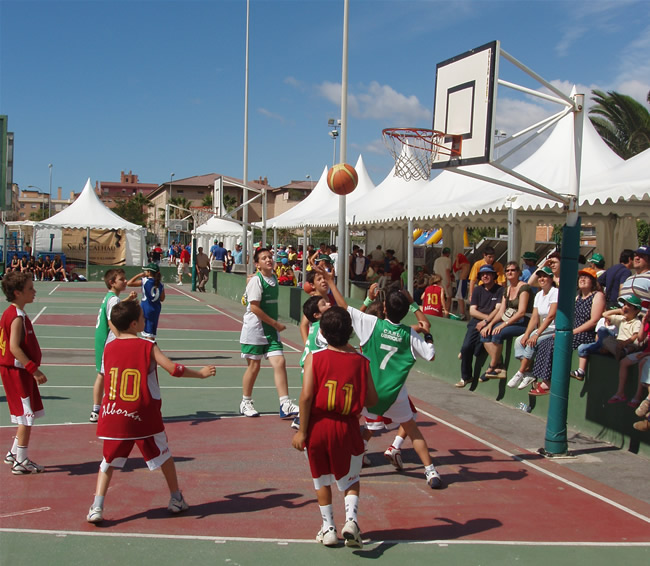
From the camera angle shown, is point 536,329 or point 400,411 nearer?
point 400,411

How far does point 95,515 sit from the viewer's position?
5.14 m

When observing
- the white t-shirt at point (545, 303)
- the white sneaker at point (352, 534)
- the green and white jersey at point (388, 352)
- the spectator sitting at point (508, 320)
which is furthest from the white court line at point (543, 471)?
the white sneaker at point (352, 534)

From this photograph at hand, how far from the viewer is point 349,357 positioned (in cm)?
489

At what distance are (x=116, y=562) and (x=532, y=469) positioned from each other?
422 centimetres

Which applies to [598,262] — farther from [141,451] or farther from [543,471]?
[141,451]

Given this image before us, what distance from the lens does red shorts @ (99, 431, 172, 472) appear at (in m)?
5.08

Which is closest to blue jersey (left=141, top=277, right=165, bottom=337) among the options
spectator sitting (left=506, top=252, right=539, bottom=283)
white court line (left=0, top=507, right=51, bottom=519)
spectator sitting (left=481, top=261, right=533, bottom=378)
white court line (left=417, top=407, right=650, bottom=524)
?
white court line (left=417, top=407, right=650, bottom=524)

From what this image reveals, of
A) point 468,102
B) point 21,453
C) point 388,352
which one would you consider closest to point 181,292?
point 468,102

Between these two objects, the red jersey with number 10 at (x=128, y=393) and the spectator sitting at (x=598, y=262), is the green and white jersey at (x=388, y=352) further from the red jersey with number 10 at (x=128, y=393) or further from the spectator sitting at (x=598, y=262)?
the spectator sitting at (x=598, y=262)

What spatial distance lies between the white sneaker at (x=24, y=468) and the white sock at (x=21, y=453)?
0.02 m

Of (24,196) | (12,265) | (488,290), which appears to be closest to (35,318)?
(488,290)

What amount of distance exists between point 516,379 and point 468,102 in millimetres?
3669

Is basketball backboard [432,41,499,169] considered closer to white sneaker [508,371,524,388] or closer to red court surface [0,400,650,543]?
white sneaker [508,371,524,388]

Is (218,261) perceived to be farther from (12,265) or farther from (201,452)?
(201,452)
